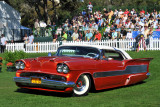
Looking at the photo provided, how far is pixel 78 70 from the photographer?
8.88m

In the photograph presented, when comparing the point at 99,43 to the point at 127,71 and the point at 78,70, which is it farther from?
the point at 78,70

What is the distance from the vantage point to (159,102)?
27.1 feet

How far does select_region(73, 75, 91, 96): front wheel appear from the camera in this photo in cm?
908

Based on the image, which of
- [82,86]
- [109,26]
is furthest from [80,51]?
[109,26]

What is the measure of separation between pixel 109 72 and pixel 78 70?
4.65 ft

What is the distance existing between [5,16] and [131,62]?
2919 cm

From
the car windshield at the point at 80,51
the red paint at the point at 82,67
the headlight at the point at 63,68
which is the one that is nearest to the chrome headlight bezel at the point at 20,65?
the red paint at the point at 82,67

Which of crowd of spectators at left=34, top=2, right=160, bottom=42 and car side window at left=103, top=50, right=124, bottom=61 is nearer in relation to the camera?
car side window at left=103, top=50, right=124, bottom=61

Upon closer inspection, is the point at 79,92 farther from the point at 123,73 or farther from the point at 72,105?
the point at 123,73

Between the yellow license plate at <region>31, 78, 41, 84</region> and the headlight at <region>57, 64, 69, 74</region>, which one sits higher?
the headlight at <region>57, 64, 69, 74</region>

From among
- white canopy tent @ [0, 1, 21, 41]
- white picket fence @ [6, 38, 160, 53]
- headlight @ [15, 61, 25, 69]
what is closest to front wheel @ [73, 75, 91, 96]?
headlight @ [15, 61, 25, 69]

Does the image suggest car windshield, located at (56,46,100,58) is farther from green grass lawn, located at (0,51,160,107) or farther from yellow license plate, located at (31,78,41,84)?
yellow license plate, located at (31,78,41,84)

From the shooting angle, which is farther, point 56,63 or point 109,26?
point 109,26

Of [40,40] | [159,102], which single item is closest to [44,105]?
[159,102]
